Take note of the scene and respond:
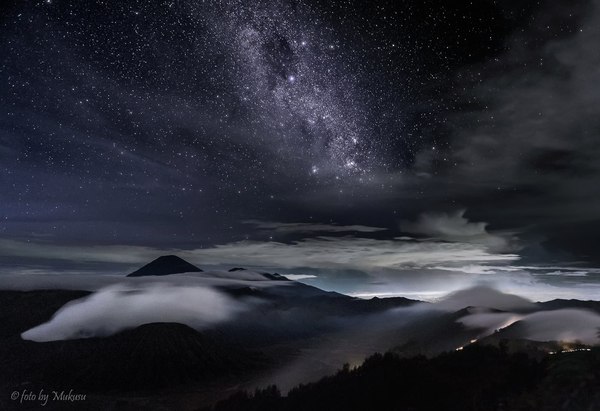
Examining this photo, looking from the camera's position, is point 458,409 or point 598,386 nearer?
point 598,386

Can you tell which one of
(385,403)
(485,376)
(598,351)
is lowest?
(385,403)

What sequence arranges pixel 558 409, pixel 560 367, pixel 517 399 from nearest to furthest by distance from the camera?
pixel 558 409
pixel 517 399
pixel 560 367

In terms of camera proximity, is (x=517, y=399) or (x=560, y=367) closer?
(x=517, y=399)

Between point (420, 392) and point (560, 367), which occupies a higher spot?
point (560, 367)

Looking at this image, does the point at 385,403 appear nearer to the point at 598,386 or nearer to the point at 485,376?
the point at 485,376

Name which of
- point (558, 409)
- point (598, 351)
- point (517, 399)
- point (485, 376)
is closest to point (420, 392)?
point (485, 376)

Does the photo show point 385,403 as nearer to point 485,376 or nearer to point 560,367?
point 485,376

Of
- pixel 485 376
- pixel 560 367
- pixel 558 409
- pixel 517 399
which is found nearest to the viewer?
pixel 558 409

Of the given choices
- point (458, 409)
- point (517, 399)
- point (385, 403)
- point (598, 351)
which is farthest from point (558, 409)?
point (385, 403)

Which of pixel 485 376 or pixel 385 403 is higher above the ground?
pixel 485 376
